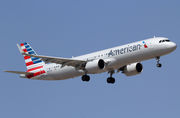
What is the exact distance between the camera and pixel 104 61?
50.1 meters

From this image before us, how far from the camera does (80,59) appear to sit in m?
54.4

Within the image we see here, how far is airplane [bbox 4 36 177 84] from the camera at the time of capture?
47594 millimetres

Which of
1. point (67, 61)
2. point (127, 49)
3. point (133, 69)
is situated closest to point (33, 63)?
point (67, 61)

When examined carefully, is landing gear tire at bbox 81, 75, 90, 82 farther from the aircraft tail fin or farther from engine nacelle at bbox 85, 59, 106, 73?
the aircraft tail fin

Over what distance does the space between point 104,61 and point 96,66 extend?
1.33 m

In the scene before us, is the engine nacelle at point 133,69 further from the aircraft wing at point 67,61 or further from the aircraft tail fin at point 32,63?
the aircraft tail fin at point 32,63

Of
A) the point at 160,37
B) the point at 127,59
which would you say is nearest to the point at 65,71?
the point at 127,59

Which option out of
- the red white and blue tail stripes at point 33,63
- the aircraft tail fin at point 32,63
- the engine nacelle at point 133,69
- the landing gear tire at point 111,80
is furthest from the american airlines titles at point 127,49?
the aircraft tail fin at point 32,63

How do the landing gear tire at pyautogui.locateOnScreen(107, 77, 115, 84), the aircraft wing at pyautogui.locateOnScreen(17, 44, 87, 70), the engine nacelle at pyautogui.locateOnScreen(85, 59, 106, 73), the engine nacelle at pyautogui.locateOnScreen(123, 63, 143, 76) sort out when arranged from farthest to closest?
the landing gear tire at pyautogui.locateOnScreen(107, 77, 115, 84)
the engine nacelle at pyautogui.locateOnScreen(123, 63, 143, 76)
the aircraft wing at pyautogui.locateOnScreen(17, 44, 87, 70)
the engine nacelle at pyautogui.locateOnScreen(85, 59, 106, 73)

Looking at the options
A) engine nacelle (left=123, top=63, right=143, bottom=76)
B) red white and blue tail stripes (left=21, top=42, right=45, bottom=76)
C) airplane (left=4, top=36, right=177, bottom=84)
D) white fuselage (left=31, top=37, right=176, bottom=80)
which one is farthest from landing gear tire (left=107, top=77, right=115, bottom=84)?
red white and blue tail stripes (left=21, top=42, right=45, bottom=76)

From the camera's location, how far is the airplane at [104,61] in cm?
4759

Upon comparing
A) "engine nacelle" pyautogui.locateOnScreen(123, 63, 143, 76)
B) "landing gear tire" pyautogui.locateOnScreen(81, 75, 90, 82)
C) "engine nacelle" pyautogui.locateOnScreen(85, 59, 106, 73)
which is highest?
"engine nacelle" pyautogui.locateOnScreen(123, 63, 143, 76)

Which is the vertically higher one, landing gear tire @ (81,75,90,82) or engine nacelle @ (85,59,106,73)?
engine nacelle @ (85,59,106,73)

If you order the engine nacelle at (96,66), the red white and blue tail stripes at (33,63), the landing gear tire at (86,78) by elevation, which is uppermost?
the red white and blue tail stripes at (33,63)
